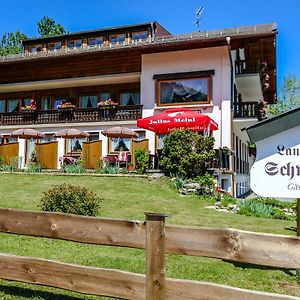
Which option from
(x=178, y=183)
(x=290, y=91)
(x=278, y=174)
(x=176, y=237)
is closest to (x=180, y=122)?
(x=178, y=183)

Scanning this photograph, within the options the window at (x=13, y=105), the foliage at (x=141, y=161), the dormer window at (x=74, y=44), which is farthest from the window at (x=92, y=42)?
the foliage at (x=141, y=161)

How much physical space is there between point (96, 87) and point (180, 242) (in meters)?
22.5

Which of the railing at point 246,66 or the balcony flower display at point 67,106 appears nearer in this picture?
the railing at point 246,66

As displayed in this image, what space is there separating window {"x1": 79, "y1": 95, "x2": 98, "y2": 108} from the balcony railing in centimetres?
156

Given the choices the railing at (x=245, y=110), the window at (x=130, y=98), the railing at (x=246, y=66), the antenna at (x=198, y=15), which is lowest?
the railing at (x=245, y=110)

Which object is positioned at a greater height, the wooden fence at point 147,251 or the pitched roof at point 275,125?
the pitched roof at point 275,125

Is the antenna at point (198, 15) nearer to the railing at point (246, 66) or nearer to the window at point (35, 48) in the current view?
the railing at point (246, 66)

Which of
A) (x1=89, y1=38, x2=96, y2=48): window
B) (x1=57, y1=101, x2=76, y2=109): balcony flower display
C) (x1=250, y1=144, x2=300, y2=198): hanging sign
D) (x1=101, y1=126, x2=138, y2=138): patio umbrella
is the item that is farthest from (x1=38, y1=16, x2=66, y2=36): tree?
(x1=250, y1=144, x2=300, y2=198): hanging sign

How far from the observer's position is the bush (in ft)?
27.9

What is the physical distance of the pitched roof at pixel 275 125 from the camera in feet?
13.6

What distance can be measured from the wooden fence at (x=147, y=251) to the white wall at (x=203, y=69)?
16964mm

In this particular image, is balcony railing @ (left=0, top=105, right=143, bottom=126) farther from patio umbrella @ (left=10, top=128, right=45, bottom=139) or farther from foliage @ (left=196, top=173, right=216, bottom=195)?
foliage @ (left=196, top=173, right=216, bottom=195)

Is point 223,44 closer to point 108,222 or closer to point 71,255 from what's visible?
point 71,255

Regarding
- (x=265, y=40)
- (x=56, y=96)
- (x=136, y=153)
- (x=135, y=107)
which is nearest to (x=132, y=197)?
(x=136, y=153)
